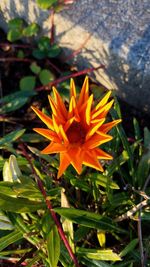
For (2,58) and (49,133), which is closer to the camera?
(49,133)

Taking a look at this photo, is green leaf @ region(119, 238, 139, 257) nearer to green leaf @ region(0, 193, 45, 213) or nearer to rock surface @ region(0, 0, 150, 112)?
green leaf @ region(0, 193, 45, 213)

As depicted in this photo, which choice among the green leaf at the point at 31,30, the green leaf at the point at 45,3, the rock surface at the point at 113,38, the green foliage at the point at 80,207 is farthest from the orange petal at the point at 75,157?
the green leaf at the point at 31,30

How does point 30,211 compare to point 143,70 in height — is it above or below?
below

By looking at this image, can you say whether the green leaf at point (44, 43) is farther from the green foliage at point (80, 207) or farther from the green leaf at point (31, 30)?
the green foliage at point (80, 207)

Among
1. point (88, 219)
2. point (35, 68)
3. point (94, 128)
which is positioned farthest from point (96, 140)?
point (35, 68)

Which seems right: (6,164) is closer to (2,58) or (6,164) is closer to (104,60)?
(104,60)

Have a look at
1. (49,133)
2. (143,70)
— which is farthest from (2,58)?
(49,133)
